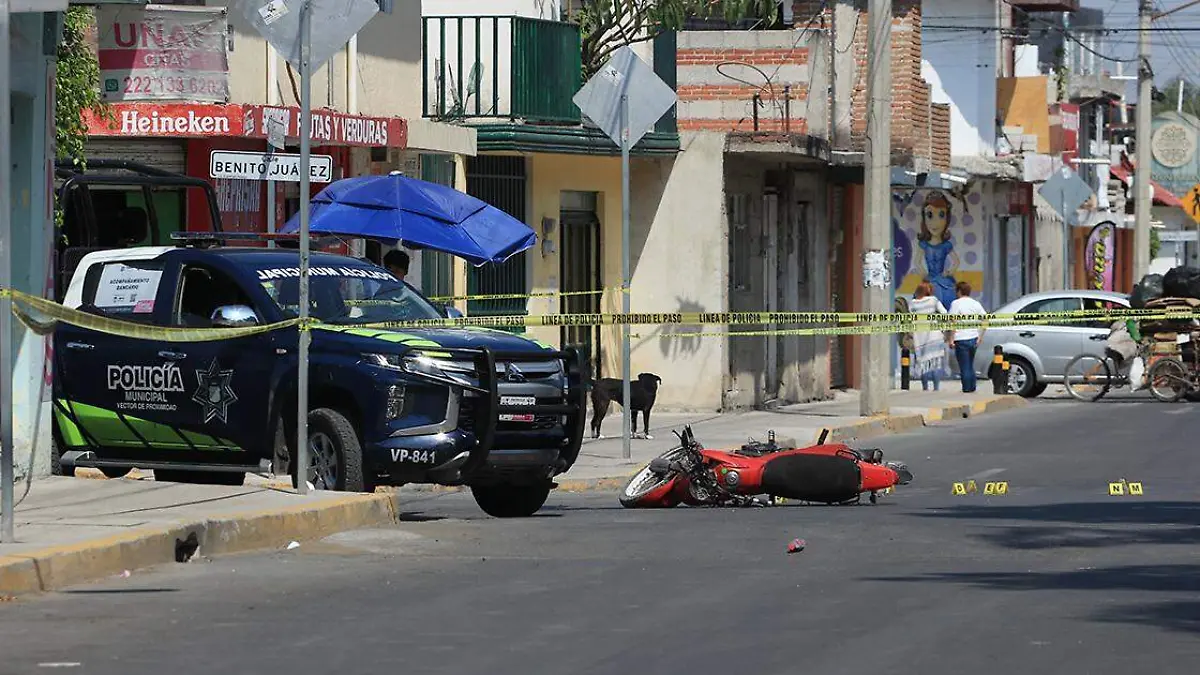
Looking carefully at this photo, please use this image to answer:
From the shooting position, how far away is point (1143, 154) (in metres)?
49.2

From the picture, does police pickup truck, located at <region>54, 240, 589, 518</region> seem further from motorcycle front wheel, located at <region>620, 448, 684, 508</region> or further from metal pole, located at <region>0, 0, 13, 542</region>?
metal pole, located at <region>0, 0, 13, 542</region>

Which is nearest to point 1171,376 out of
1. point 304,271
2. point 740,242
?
point 740,242

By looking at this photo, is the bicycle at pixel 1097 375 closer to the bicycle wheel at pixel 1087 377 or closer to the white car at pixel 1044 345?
the bicycle wheel at pixel 1087 377

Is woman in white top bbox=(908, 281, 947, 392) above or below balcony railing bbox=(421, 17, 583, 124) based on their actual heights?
below

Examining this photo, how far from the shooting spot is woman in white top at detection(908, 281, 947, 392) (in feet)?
114

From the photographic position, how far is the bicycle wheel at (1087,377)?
32.8 m

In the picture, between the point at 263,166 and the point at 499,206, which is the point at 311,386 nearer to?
the point at 263,166

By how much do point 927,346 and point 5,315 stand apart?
29283 mm

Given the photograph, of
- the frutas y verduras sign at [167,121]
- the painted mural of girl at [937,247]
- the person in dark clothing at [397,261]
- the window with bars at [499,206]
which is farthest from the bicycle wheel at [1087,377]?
the frutas y verduras sign at [167,121]

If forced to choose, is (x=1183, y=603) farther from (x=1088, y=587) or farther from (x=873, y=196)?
(x=873, y=196)

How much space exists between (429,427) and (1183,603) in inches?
222

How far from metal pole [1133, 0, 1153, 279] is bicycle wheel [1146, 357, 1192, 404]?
1500 centimetres

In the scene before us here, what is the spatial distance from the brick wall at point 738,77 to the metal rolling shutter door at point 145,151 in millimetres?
12278

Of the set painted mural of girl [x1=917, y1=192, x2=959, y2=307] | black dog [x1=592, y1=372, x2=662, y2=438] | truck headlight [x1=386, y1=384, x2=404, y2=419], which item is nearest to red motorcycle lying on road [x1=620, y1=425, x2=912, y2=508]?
truck headlight [x1=386, y1=384, x2=404, y2=419]
